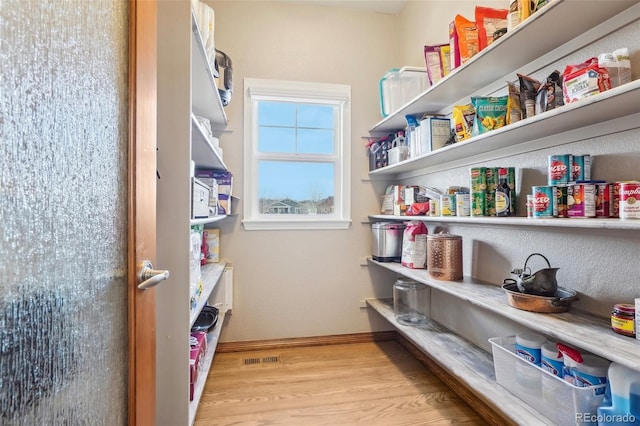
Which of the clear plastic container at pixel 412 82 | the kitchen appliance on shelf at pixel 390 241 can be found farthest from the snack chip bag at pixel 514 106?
the kitchen appliance on shelf at pixel 390 241

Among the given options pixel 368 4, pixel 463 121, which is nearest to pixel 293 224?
pixel 463 121

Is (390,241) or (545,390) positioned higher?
(390,241)

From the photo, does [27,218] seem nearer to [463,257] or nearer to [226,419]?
[226,419]

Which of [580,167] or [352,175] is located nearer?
[580,167]

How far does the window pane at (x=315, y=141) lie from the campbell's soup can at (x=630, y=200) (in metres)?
2.10

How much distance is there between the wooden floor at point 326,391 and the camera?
170 centimetres

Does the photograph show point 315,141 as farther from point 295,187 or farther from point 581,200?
point 581,200

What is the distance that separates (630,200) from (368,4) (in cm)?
255

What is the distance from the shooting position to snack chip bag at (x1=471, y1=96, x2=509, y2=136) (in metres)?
1.46

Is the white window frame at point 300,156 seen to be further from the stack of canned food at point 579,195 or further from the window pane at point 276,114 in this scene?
the stack of canned food at point 579,195

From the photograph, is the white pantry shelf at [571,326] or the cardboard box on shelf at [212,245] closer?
the white pantry shelf at [571,326]

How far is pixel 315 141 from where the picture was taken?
9.21 ft

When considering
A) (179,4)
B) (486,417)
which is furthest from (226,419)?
(179,4)

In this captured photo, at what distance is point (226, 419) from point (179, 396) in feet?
1.85
